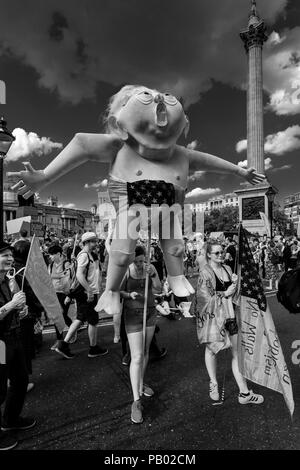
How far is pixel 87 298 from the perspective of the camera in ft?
15.2

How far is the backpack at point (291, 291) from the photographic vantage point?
9.43 ft

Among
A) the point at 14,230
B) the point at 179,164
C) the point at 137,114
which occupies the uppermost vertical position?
the point at 137,114

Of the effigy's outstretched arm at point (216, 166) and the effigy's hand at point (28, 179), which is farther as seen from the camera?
the effigy's outstretched arm at point (216, 166)

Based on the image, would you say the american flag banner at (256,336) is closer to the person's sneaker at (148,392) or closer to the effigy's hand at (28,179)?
the person's sneaker at (148,392)

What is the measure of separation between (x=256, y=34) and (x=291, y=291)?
3695 cm

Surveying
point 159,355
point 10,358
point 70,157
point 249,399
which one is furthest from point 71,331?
point 70,157

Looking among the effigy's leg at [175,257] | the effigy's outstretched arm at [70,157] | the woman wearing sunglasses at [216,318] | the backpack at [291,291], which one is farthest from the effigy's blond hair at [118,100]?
the backpack at [291,291]

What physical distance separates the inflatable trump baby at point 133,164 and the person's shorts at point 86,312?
5.75 ft

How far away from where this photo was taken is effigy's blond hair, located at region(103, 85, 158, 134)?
111 inches

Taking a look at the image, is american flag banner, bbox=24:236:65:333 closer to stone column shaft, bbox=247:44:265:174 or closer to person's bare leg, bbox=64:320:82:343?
person's bare leg, bbox=64:320:82:343
